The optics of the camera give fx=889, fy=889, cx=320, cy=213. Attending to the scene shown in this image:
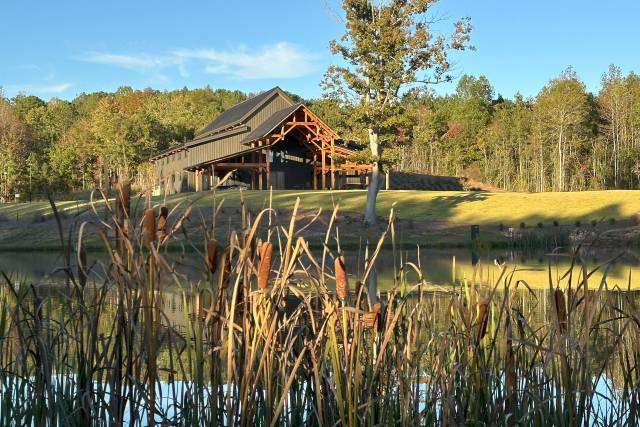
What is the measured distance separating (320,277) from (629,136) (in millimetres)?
67278

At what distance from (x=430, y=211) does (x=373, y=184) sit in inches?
152

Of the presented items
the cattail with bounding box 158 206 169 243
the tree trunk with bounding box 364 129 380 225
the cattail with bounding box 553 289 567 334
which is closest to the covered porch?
the tree trunk with bounding box 364 129 380 225

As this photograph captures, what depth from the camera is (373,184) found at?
114 ft

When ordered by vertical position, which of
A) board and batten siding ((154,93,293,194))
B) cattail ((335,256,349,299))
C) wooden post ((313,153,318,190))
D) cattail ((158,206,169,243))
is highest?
board and batten siding ((154,93,293,194))

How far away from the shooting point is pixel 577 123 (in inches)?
2621

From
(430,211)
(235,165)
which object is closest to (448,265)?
(430,211)

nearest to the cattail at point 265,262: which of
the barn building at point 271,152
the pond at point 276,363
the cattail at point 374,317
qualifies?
the pond at point 276,363

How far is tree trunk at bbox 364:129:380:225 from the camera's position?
34.3m

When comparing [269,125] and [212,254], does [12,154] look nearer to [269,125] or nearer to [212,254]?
[269,125]

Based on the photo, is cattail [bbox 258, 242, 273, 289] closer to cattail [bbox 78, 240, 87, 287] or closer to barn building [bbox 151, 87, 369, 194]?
cattail [bbox 78, 240, 87, 287]

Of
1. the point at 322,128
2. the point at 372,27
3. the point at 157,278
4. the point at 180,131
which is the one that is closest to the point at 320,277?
the point at 157,278

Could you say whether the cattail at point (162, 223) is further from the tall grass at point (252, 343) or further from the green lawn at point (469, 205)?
the green lawn at point (469, 205)

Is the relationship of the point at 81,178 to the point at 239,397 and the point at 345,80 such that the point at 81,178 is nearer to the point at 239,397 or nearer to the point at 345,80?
the point at 345,80

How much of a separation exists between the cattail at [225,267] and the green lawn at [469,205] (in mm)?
30546
